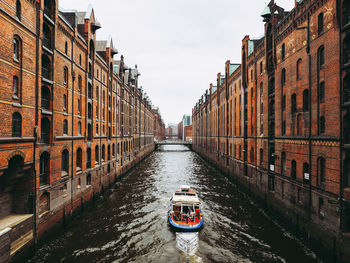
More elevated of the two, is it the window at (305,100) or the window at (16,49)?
the window at (16,49)

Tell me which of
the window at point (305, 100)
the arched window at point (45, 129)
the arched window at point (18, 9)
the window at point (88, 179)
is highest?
the arched window at point (18, 9)

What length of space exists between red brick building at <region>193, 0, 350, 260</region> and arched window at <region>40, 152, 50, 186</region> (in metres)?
19.0

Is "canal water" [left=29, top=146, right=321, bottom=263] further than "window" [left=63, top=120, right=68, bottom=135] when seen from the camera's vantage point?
No

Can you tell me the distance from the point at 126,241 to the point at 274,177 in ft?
49.1

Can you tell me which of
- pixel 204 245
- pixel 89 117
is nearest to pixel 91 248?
pixel 204 245

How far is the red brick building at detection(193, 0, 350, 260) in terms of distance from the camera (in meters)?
12.2

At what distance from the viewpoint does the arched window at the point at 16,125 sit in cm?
1215

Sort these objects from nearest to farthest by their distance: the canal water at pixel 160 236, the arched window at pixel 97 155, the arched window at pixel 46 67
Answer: the canal water at pixel 160 236, the arched window at pixel 46 67, the arched window at pixel 97 155

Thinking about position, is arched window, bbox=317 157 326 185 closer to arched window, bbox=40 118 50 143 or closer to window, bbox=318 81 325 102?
window, bbox=318 81 325 102

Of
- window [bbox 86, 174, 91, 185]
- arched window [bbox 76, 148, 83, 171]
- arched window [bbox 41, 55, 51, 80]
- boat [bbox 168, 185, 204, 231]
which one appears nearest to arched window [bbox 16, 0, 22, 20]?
arched window [bbox 41, 55, 51, 80]

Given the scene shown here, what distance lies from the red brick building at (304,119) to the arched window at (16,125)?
19.0 m

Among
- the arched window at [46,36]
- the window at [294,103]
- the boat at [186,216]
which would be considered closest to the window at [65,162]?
the arched window at [46,36]

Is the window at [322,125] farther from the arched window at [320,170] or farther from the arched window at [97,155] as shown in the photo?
the arched window at [97,155]

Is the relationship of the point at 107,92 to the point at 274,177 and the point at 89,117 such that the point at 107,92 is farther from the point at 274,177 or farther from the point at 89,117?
the point at 274,177
